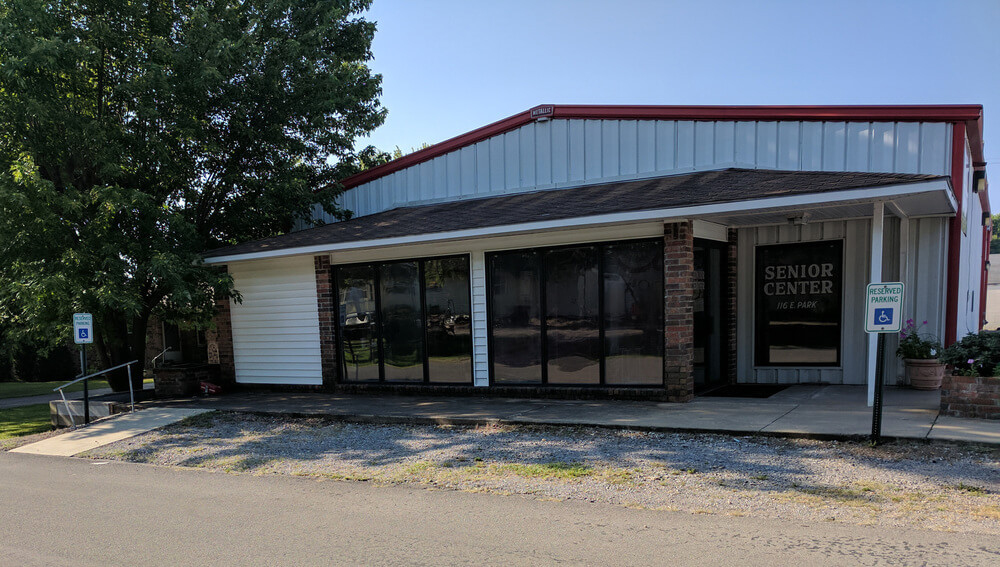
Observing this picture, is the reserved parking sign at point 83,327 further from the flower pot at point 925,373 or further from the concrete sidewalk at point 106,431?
the flower pot at point 925,373

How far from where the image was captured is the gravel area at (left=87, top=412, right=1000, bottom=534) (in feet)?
14.8

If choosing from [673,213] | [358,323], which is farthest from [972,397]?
[358,323]

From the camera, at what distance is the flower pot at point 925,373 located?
842 cm

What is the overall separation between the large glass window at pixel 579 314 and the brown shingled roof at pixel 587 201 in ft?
2.56

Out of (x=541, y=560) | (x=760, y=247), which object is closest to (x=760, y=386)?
(x=760, y=247)

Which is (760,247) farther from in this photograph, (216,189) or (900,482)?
(216,189)

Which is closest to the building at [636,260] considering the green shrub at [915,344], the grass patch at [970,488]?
the green shrub at [915,344]

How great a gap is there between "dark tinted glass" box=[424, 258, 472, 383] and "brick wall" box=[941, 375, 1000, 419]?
653cm

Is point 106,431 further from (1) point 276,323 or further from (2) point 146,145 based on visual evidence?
(2) point 146,145

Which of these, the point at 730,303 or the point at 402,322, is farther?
the point at 402,322

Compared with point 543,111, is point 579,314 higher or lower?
lower

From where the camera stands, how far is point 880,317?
19.3 ft

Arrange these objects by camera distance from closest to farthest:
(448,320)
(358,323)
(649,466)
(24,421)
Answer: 1. (649,466)
2. (448,320)
3. (358,323)
4. (24,421)

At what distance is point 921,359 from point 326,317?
9.77 meters
